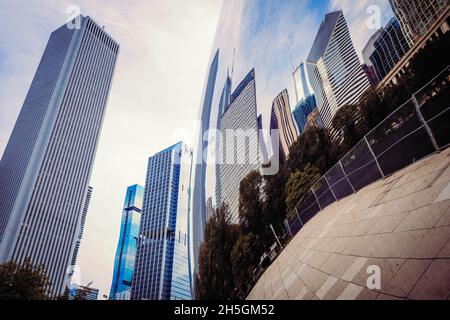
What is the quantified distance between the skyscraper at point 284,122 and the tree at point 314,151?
235 mm

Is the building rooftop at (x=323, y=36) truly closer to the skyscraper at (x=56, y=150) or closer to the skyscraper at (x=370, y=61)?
the skyscraper at (x=370, y=61)

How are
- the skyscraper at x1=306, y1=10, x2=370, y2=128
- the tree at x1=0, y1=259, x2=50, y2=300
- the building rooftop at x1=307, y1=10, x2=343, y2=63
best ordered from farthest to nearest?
1. the tree at x1=0, y1=259, x2=50, y2=300
2. the building rooftop at x1=307, y1=10, x2=343, y2=63
3. the skyscraper at x1=306, y1=10, x2=370, y2=128

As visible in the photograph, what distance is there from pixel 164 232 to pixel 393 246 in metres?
179

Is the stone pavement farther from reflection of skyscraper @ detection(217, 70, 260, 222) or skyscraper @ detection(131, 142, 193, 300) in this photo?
skyscraper @ detection(131, 142, 193, 300)

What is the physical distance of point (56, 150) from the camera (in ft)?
292

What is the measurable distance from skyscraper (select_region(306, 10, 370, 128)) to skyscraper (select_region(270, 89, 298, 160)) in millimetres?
1334

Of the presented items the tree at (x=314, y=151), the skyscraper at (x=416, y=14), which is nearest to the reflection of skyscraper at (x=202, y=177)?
the tree at (x=314, y=151)

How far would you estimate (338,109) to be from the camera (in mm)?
6531

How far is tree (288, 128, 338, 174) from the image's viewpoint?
7.51 meters

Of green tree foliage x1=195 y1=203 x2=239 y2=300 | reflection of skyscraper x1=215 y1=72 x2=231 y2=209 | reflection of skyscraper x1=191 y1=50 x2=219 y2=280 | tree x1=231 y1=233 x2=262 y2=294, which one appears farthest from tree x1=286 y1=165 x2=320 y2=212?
reflection of skyscraper x1=191 y1=50 x2=219 y2=280

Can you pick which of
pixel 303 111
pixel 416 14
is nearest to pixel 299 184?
pixel 303 111

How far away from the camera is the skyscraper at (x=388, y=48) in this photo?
504cm
